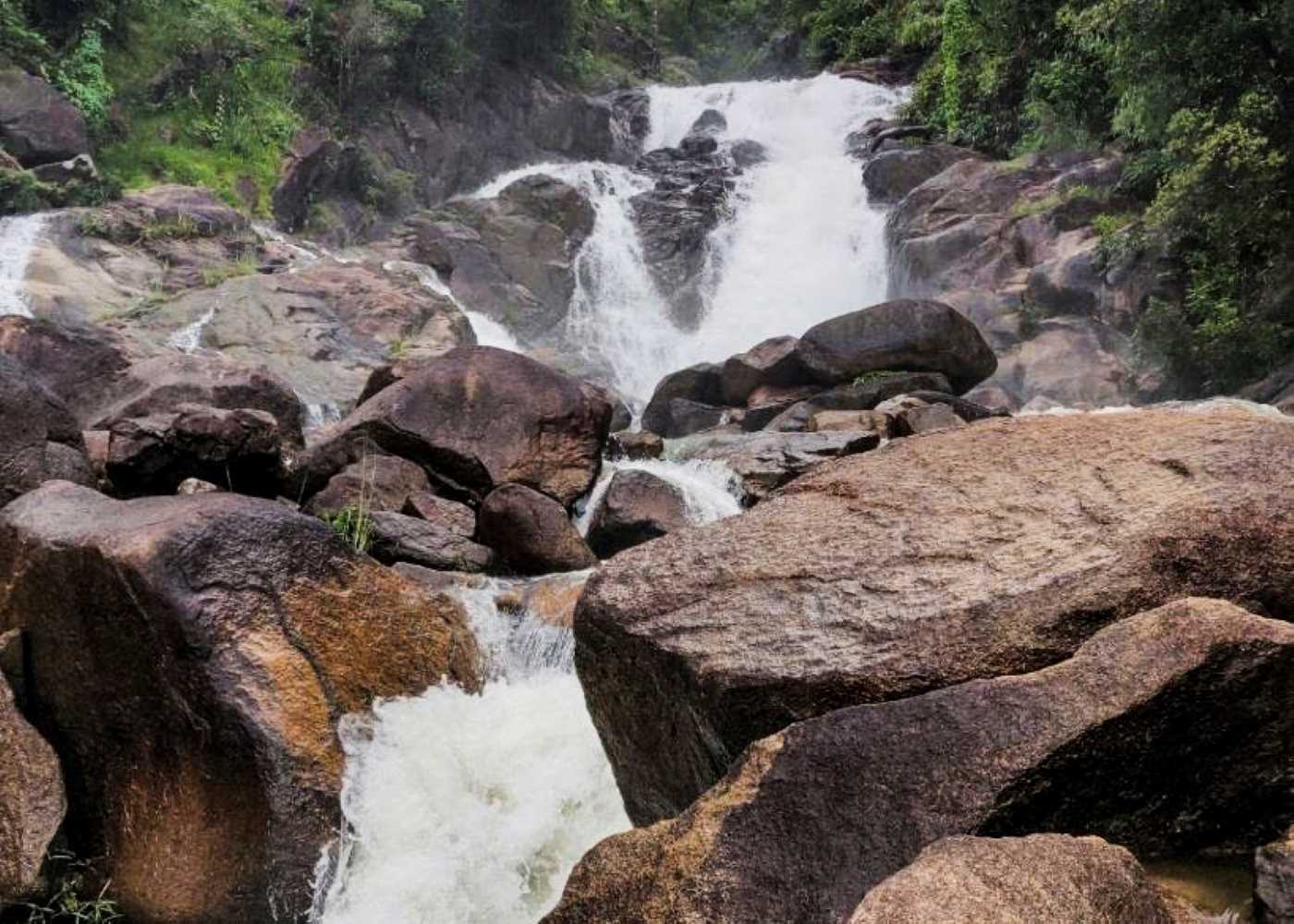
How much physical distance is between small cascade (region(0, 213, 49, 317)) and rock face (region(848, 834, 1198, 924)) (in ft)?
60.7

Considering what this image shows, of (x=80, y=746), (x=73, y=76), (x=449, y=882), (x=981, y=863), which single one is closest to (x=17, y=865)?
(x=80, y=746)

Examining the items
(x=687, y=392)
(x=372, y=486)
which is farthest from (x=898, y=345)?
(x=372, y=486)

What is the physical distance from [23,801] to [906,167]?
2652cm

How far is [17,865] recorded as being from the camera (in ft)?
17.5

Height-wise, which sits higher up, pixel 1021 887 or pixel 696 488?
pixel 696 488

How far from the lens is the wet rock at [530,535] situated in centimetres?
1016

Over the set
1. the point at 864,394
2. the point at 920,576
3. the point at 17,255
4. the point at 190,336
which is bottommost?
the point at 920,576

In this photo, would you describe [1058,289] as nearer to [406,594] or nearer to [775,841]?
[406,594]

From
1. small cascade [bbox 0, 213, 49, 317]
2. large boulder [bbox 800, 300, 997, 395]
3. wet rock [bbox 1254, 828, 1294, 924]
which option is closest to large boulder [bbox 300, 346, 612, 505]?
large boulder [bbox 800, 300, 997, 395]

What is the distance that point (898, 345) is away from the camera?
1756 cm

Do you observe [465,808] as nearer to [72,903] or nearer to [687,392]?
[72,903]

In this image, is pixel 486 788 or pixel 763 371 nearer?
pixel 486 788

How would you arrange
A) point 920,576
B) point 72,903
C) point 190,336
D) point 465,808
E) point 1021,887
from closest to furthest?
point 1021,887 < point 920,576 < point 72,903 < point 465,808 < point 190,336

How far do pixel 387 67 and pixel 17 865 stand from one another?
98.8ft
